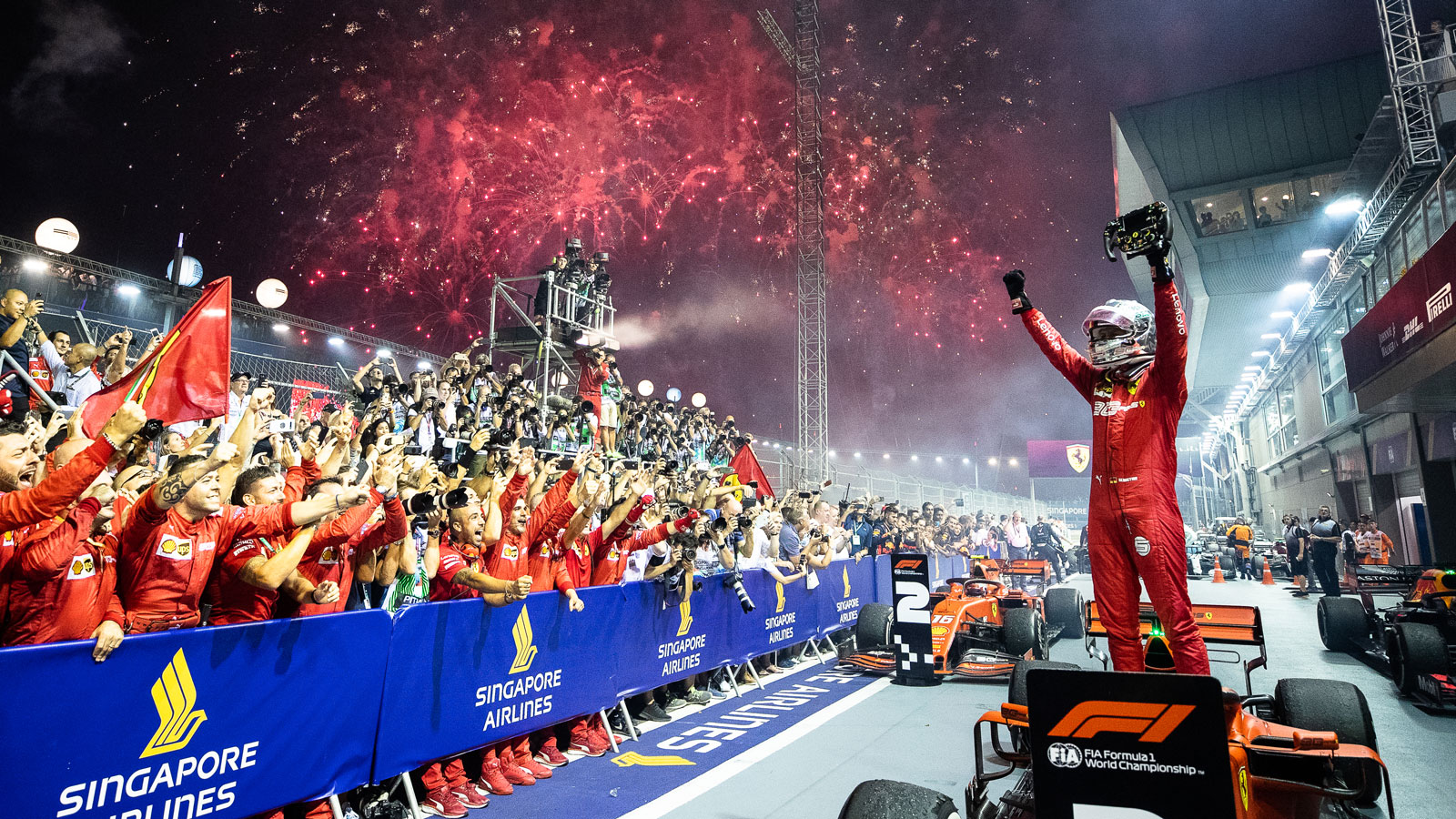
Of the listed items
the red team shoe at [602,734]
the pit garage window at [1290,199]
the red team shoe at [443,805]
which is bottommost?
the red team shoe at [443,805]

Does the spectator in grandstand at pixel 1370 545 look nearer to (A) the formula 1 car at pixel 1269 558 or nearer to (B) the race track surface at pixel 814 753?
(A) the formula 1 car at pixel 1269 558

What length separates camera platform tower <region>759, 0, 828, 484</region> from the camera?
2261 centimetres

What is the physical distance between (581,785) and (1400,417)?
880 inches

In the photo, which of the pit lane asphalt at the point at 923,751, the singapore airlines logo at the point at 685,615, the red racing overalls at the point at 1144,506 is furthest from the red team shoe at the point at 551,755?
the red racing overalls at the point at 1144,506

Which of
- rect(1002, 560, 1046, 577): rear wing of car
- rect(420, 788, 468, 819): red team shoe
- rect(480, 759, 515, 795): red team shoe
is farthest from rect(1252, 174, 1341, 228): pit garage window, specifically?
rect(420, 788, 468, 819): red team shoe

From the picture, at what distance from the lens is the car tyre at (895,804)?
8.07 feet

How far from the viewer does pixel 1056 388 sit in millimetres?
60344

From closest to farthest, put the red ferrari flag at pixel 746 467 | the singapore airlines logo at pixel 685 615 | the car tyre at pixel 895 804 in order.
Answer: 1. the car tyre at pixel 895 804
2. the singapore airlines logo at pixel 685 615
3. the red ferrari flag at pixel 746 467

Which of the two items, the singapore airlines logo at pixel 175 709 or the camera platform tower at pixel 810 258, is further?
the camera platform tower at pixel 810 258

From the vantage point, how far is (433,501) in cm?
436

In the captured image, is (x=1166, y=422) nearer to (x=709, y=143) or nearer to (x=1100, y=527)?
(x=1100, y=527)

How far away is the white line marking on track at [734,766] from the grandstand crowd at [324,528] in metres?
1.02

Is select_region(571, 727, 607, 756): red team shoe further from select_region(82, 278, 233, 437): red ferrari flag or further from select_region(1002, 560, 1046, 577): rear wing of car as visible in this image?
select_region(1002, 560, 1046, 577): rear wing of car

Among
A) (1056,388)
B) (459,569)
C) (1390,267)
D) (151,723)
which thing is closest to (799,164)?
(1390,267)
